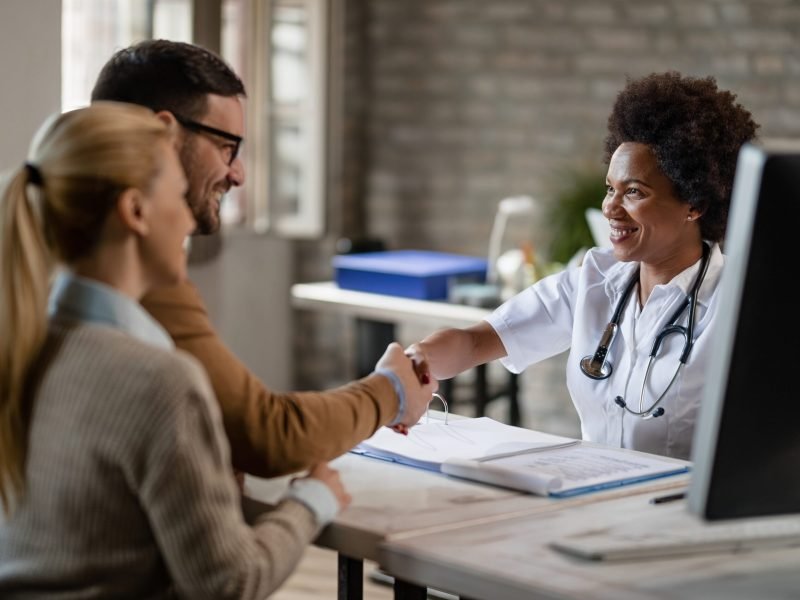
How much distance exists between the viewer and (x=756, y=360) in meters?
1.38

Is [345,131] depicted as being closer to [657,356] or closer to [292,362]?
[292,362]

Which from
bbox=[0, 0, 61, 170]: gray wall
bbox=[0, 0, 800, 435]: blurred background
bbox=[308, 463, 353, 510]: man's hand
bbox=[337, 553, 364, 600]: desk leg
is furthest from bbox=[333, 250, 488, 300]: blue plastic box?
bbox=[308, 463, 353, 510]: man's hand

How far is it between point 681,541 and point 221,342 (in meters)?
0.65

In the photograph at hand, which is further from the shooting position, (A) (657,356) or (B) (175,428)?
(A) (657,356)

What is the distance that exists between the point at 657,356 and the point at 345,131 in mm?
3584

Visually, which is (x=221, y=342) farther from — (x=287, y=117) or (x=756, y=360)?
(x=287, y=117)

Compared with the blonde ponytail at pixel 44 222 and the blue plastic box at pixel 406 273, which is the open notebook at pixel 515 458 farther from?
the blue plastic box at pixel 406 273

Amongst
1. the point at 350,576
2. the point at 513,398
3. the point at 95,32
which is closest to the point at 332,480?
the point at 350,576

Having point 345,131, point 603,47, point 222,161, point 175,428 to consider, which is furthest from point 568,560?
point 345,131

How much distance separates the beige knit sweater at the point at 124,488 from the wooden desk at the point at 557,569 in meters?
0.19

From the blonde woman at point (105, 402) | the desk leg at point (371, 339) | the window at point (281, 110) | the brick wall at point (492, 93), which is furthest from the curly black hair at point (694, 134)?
the window at point (281, 110)

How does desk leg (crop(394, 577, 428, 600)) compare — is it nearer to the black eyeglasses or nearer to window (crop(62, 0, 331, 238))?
the black eyeglasses

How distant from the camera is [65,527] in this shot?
1394 millimetres

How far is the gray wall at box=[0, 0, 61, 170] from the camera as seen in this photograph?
3033 millimetres
